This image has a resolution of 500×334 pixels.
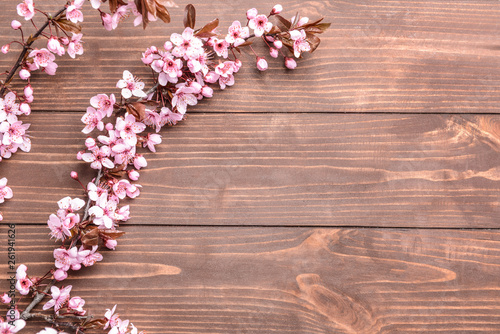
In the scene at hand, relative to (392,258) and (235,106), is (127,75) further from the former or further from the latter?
(392,258)

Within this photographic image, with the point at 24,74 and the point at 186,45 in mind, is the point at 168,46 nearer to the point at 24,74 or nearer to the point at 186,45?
the point at 186,45

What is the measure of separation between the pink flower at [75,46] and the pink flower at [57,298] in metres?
0.50

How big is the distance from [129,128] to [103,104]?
0.26ft

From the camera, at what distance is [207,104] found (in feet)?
3.20

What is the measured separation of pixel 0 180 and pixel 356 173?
0.78m

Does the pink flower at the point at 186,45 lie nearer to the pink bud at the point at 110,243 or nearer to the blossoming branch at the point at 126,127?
the blossoming branch at the point at 126,127

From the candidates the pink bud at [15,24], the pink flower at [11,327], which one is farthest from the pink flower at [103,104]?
the pink flower at [11,327]

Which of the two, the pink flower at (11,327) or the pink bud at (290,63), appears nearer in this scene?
the pink flower at (11,327)

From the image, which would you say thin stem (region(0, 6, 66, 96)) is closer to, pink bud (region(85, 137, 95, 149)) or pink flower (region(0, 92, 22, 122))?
pink flower (region(0, 92, 22, 122))

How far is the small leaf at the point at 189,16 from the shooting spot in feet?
2.97

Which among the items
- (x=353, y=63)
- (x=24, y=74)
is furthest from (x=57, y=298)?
(x=353, y=63)

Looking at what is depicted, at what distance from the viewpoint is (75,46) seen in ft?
3.09

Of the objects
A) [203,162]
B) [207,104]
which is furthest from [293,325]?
[207,104]

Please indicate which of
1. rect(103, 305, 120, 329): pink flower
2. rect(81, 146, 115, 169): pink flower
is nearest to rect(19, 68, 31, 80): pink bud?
rect(81, 146, 115, 169): pink flower
